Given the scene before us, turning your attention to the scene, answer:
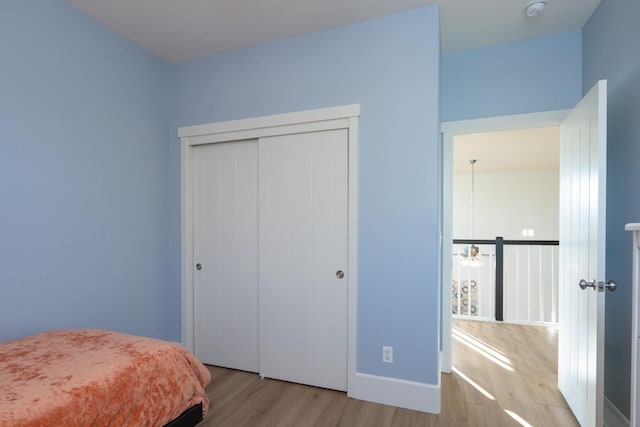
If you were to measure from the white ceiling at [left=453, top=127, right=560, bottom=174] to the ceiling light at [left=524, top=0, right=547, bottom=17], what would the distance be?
163cm

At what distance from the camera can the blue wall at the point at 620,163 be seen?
1.76 meters

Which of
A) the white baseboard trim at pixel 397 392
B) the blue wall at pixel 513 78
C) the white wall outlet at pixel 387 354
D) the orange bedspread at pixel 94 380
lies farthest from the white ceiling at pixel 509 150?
the orange bedspread at pixel 94 380

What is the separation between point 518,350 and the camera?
313cm

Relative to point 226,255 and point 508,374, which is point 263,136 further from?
point 508,374

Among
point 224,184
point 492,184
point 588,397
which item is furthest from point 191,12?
point 492,184

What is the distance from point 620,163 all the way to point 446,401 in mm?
1885

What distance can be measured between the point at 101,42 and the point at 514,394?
396 cm

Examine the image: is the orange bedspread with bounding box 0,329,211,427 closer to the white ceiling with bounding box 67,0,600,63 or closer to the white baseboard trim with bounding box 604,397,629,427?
the white ceiling with bounding box 67,0,600,63

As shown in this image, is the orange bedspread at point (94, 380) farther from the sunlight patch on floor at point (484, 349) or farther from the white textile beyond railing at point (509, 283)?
the white textile beyond railing at point (509, 283)

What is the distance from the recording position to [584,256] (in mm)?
1865

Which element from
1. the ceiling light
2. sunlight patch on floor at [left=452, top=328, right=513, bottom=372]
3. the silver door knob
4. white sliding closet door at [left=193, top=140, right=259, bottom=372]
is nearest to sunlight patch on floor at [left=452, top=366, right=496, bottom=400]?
sunlight patch on floor at [left=452, top=328, right=513, bottom=372]

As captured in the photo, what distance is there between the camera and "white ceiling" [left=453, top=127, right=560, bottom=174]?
4.51m

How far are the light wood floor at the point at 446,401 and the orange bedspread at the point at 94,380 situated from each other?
541 millimetres

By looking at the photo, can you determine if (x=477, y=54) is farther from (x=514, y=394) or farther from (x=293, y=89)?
(x=514, y=394)
